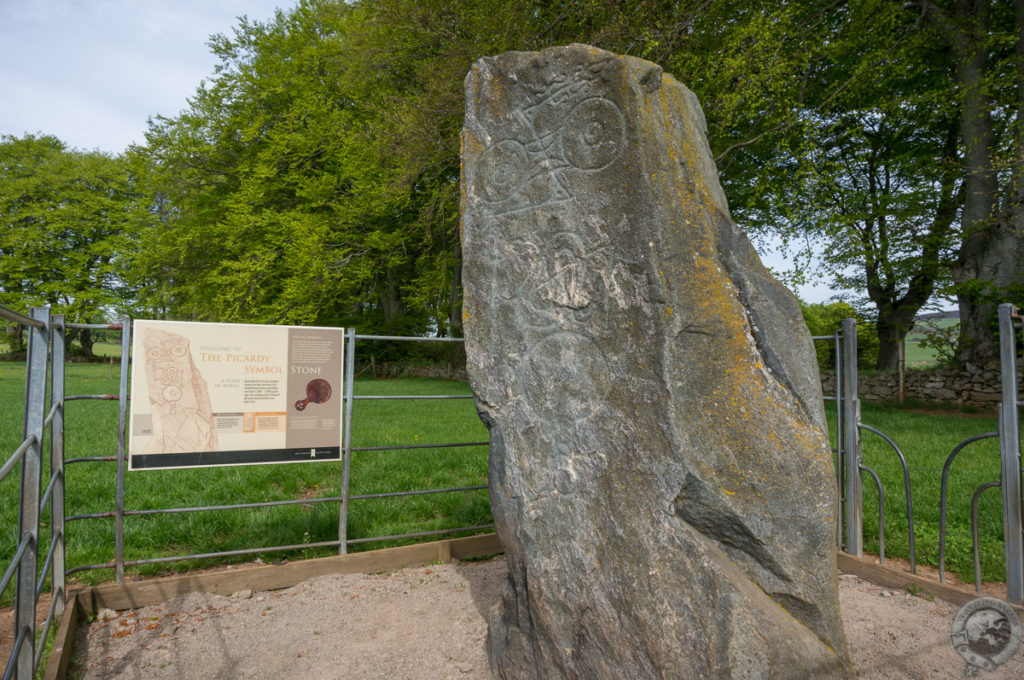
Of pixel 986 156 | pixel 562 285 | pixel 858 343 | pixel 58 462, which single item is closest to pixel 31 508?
pixel 58 462

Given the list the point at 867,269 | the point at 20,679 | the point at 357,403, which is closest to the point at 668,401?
the point at 20,679

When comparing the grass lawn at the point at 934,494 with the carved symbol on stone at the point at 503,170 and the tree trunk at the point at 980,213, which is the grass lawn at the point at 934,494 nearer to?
the tree trunk at the point at 980,213

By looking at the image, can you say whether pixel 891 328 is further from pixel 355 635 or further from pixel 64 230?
pixel 64 230

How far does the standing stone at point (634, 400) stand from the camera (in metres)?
2.54

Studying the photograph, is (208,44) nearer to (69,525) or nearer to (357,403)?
(357,403)

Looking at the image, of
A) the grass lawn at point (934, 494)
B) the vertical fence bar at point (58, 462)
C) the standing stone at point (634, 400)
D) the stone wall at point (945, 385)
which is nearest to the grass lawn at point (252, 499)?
the vertical fence bar at point (58, 462)

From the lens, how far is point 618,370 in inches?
109

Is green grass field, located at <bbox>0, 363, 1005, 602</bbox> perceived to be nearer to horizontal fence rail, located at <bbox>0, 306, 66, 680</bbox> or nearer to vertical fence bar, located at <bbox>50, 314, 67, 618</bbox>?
vertical fence bar, located at <bbox>50, 314, 67, 618</bbox>

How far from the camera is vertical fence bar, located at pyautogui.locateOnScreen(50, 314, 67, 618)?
346 centimetres

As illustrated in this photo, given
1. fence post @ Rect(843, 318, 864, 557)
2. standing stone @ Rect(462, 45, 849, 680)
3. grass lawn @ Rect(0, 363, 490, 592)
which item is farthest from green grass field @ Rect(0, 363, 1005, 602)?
standing stone @ Rect(462, 45, 849, 680)

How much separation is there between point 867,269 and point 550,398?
50.6ft

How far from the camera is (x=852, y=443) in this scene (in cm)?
461

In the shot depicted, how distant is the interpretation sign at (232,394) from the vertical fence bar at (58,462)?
0.39 metres

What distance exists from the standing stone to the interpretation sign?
1.76m
